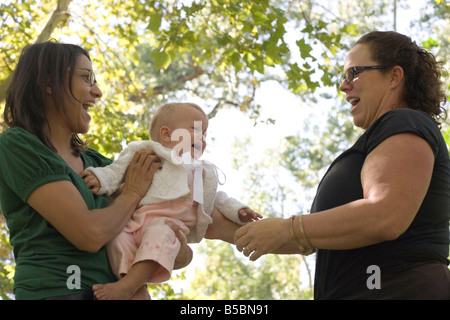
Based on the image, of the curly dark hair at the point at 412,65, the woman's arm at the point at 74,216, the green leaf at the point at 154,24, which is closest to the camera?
the woman's arm at the point at 74,216

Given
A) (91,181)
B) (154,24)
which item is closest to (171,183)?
(91,181)

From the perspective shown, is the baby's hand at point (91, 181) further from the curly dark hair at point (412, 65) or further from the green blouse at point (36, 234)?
the curly dark hair at point (412, 65)

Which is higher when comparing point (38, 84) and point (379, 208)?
point (38, 84)

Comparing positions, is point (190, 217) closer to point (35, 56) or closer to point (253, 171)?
point (35, 56)

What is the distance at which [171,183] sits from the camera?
317 centimetres

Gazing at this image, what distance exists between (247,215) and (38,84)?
45.8 inches

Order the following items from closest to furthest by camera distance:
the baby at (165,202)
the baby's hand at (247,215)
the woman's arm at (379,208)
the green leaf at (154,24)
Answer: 1. the woman's arm at (379,208)
2. the baby at (165,202)
3. the baby's hand at (247,215)
4. the green leaf at (154,24)

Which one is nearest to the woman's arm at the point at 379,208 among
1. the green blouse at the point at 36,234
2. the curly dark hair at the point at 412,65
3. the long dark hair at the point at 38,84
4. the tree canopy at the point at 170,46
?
the curly dark hair at the point at 412,65

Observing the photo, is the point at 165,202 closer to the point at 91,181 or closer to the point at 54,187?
the point at 91,181

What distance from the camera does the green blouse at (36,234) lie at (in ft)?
8.86

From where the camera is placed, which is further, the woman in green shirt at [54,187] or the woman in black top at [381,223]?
the woman in green shirt at [54,187]

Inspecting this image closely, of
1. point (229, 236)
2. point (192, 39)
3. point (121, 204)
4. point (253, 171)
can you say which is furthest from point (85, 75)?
point (253, 171)

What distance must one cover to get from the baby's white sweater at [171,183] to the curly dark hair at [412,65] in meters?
0.97

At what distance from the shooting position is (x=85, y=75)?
10.2 ft
